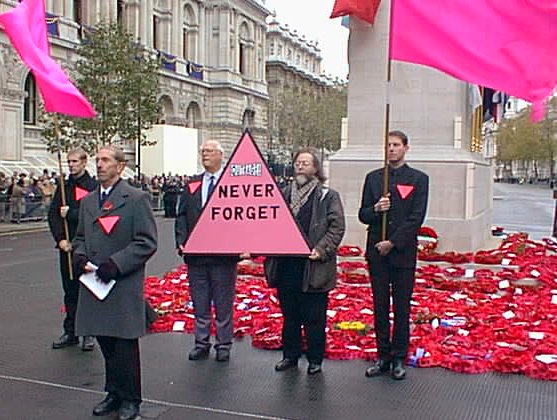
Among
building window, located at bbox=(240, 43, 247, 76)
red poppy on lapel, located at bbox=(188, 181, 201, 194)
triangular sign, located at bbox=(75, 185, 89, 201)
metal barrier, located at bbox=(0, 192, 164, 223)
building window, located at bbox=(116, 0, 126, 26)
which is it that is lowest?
metal barrier, located at bbox=(0, 192, 164, 223)

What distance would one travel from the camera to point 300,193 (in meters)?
7.07

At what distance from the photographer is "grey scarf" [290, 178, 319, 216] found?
6.98 metres

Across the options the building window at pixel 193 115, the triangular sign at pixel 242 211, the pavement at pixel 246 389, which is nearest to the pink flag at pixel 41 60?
the triangular sign at pixel 242 211

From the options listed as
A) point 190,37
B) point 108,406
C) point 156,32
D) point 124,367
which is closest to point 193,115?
point 190,37

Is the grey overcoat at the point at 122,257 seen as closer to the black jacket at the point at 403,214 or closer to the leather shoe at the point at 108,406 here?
the leather shoe at the point at 108,406

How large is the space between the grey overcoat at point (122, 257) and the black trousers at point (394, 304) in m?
2.15

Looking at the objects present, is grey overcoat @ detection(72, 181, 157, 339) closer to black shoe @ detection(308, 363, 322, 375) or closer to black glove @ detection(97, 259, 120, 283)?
black glove @ detection(97, 259, 120, 283)

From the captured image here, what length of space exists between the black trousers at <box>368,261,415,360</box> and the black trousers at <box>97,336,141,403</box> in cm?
226

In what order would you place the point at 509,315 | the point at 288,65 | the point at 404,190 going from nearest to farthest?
the point at 404,190, the point at 509,315, the point at 288,65

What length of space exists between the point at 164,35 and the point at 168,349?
5622 cm

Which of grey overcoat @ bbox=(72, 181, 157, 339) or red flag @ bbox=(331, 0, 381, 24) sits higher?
red flag @ bbox=(331, 0, 381, 24)

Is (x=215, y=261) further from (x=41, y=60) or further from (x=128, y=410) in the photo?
(x=41, y=60)

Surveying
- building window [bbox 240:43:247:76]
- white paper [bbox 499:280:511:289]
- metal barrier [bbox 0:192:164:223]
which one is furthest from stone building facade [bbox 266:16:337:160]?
white paper [bbox 499:280:511:289]

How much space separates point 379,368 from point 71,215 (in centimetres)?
337
